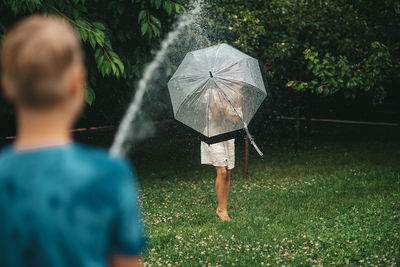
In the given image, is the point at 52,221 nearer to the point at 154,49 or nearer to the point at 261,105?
the point at 261,105

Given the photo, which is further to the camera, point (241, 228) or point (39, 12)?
point (39, 12)

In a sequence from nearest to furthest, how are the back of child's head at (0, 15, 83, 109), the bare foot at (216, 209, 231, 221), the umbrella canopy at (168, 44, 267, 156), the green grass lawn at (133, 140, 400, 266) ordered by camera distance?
1. the back of child's head at (0, 15, 83, 109)
2. the green grass lawn at (133, 140, 400, 266)
3. the umbrella canopy at (168, 44, 267, 156)
4. the bare foot at (216, 209, 231, 221)

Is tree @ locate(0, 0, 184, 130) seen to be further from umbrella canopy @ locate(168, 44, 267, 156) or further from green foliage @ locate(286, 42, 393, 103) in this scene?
green foliage @ locate(286, 42, 393, 103)

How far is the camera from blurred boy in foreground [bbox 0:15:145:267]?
140 cm

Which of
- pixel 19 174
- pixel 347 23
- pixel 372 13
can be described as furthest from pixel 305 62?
pixel 19 174

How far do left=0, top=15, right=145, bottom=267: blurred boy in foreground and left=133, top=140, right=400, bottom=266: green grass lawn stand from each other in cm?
389

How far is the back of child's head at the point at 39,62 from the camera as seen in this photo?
4.55 ft

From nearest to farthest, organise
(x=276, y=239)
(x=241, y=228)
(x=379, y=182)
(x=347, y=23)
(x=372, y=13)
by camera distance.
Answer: (x=276, y=239)
(x=241, y=228)
(x=379, y=182)
(x=372, y=13)
(x=347, y=23)

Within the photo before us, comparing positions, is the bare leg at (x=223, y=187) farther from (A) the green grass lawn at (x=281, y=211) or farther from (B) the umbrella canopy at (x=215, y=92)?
(B) the umbrella canopy at (x=215, y=92)

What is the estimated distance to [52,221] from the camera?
141 cm

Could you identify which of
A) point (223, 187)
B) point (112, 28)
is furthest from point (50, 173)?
point (112, 28)

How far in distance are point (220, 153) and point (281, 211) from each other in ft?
4.42

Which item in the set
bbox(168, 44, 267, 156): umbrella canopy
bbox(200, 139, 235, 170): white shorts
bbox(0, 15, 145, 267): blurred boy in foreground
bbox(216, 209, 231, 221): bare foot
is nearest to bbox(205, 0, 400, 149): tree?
bbox(168, 44, 267, 156): umbrella canopy

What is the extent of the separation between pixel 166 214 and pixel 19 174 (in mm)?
6100
